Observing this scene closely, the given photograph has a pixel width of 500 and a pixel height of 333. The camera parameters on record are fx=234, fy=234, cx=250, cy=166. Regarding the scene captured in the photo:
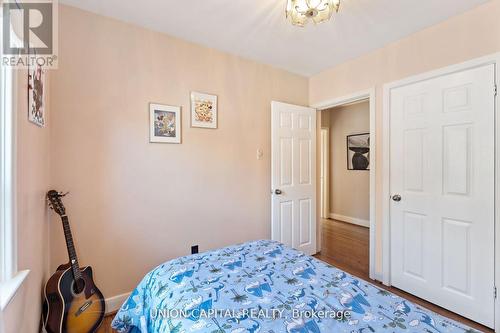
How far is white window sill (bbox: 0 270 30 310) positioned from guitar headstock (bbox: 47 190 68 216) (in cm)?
56

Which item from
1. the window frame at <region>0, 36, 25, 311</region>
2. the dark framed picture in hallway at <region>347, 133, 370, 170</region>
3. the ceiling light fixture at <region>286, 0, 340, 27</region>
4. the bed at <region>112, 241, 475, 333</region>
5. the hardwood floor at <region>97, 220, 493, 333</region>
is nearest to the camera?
the bed at <region>112, 241, 475, 333</region>

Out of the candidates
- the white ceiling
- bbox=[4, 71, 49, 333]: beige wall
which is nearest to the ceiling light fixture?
the white ceiling

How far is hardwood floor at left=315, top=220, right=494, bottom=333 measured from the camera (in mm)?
2136

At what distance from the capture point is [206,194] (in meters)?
2.47

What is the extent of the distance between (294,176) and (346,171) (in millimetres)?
2540

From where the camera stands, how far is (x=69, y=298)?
5.11ft

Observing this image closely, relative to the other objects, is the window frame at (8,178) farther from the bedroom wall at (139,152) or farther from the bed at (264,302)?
the bedroom wall at (139,152)

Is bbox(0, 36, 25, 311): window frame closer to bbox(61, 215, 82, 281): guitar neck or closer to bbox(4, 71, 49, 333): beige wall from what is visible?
bbox(4, 71, 49, 333): beige wall

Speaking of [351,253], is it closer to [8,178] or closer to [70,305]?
[70,305]

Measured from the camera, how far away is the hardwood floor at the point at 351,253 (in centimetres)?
214

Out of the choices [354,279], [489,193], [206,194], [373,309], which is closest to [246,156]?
[206,194]

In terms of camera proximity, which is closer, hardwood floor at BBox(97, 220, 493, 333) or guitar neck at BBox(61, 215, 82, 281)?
guitar neck at BBox(61, 215, 82, 281)

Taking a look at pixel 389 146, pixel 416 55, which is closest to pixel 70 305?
pixel 389 146

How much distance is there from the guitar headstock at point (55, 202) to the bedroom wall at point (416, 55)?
2874 millimetres
